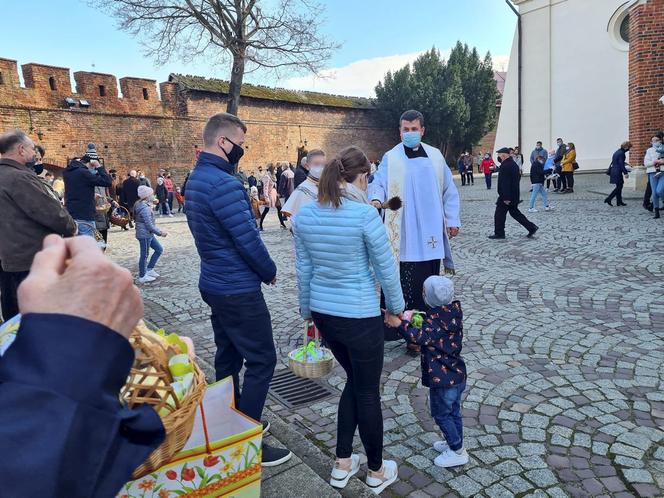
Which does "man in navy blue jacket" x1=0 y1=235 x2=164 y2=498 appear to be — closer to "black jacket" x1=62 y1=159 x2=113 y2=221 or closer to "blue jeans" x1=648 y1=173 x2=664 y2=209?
"black jacket" x1=62 y1=159 x2=113 y2=221

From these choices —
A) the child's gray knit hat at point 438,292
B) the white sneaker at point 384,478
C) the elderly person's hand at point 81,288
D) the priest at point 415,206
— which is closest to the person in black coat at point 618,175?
the priest at point 415,206

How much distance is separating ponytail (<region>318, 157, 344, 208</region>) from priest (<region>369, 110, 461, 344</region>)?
5.86ft

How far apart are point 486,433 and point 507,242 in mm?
6744

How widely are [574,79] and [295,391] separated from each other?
23.4 meters

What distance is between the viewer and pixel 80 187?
22.9ft

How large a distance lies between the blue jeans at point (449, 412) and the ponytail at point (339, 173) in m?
1.29

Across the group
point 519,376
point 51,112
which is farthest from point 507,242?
point 51,112

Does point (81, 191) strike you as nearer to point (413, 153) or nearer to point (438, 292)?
point (413, 153)

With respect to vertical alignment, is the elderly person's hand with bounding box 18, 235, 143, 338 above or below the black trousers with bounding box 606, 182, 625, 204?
above

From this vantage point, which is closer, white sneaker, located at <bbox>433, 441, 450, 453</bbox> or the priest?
white sneaker, located at <bbox>433, 441, 450, 453</bbox>

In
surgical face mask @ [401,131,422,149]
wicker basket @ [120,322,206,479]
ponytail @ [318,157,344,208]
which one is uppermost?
surgical face mask @ [401,131,422,149]

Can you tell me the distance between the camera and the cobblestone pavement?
9.25 ft

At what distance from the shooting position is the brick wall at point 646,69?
45.8 ft

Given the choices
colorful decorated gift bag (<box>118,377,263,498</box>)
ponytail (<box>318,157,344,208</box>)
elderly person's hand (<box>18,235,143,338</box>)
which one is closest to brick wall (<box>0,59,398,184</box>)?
ponytail (<box>318,157,344,208</box>)
